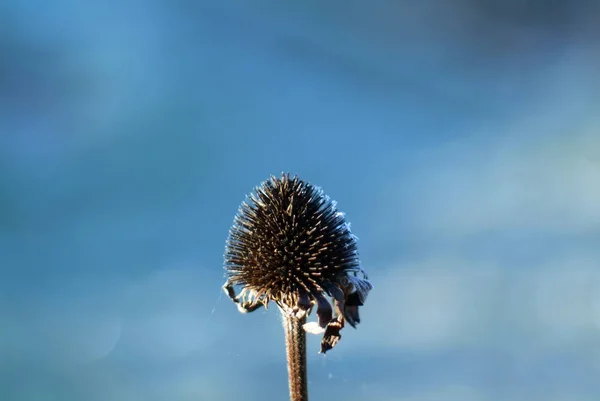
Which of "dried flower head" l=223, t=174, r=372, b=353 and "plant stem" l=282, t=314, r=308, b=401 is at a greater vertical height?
"dried flower head" l=223, t=174, r=372, b=353

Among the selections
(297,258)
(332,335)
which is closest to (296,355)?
(332,335)

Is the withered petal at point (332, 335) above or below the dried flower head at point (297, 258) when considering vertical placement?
below

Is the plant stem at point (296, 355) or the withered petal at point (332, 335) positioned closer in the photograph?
the plant stem at point (296, 355)

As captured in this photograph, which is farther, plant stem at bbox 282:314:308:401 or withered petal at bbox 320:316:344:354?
withered petal at bbox 320:316:344:354

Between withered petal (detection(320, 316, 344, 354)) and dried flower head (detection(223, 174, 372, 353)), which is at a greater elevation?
dried flower head (detection(223, 174, 372, 353))

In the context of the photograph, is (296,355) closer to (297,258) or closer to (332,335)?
(332,335)
